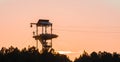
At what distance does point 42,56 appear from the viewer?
10712 cm

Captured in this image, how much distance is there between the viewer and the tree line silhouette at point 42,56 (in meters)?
102

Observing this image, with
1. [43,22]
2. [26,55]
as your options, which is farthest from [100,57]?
[26,55]

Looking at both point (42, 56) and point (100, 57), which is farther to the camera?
point (100, 57)

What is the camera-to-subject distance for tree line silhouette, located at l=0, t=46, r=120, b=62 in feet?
335

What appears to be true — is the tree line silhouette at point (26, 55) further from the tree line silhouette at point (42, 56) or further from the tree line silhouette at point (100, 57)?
the tree line silhouette at point (100, 57)

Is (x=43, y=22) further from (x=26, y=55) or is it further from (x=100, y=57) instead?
(x=26, y=55)

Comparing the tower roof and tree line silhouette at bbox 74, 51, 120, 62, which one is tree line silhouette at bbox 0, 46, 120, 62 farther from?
the tower roof

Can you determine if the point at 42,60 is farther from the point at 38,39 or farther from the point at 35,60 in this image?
the point at 38,39

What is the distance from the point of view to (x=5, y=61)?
10044 cm

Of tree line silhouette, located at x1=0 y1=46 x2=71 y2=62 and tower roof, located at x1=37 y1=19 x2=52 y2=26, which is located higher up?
tower roof, located at x1=37 y1=19 x2=52 y2=26

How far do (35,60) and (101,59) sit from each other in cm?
1842

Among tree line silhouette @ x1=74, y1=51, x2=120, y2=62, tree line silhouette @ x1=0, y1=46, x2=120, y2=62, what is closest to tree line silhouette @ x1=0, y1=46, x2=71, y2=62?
tree line silhouette @ x1=0, y1=46, x2=120, y2=62

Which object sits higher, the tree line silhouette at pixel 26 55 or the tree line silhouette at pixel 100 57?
the tree line silhouette at pixel 26 55

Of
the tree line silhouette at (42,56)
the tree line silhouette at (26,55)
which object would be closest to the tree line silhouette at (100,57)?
the tree line silhouette at (42,56)
